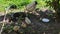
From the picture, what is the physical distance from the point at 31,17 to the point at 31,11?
8.8 inches

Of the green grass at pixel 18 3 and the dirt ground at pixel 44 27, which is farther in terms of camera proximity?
the green grass at pixel 18 3

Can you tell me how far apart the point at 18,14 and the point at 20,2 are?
1.07 m

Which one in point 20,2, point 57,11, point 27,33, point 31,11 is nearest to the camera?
point 27,33

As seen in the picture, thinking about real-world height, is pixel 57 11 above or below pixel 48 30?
above

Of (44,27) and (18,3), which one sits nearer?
(44,27)

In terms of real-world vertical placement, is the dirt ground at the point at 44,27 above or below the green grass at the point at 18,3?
below

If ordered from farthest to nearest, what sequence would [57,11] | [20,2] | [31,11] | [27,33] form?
[20,2] < [31,11] < [57,11] < [27,33]

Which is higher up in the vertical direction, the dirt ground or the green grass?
the green grass

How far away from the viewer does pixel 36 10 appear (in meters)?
4.32

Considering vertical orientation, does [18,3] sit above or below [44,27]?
above

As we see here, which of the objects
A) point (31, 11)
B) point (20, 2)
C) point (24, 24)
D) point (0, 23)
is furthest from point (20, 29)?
point (20, 2)

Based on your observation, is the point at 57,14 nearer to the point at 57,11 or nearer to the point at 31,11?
the point at 57,11

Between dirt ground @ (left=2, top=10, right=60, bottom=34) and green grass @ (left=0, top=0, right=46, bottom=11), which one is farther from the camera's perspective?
green grass @ (left=0, top=0, right=46, bottom=11)

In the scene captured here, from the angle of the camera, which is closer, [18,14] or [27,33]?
[27,33]
